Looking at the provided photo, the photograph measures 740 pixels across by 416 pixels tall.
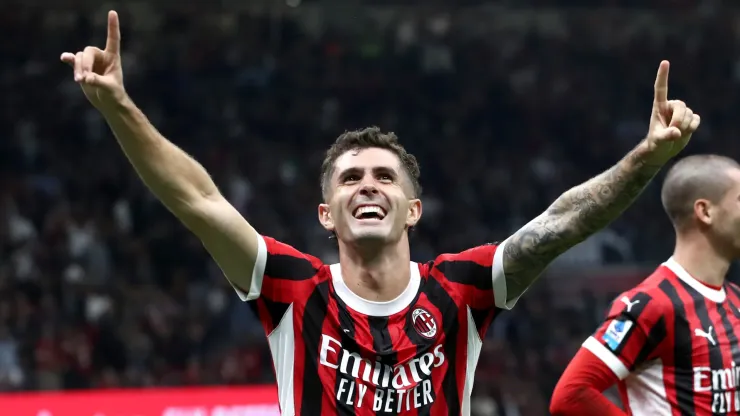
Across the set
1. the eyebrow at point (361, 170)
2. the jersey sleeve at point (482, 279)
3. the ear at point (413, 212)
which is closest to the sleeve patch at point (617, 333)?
the jersey sleeve at point (482, 279)

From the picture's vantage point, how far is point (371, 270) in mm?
3721

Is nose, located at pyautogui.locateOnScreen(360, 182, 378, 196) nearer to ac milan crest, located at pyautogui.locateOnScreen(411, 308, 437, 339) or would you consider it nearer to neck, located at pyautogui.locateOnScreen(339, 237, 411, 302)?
neck, located at pyautogui.locateOnScreen(339, 237, 411, 302)

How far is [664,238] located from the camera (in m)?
12.6

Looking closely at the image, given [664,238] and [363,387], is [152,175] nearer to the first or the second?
[363,387]

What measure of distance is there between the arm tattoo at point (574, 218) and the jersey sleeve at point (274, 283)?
0.65 m

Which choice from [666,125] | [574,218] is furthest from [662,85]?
[574,218]

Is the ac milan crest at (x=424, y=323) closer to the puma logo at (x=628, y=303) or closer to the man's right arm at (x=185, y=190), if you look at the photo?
the man's right arm at (x=185, y=190)

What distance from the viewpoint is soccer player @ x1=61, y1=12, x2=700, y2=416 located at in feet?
11.0

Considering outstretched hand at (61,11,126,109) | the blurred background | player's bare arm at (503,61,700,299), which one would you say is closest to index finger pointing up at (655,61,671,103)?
player's bare arm at (503,61,700,299)

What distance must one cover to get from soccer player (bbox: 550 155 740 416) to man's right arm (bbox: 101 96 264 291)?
4.84ft

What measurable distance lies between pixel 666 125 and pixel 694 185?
1286 millimetres

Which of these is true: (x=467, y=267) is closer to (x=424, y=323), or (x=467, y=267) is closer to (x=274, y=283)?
(x=424, y=323)

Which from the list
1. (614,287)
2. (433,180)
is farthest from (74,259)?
(614,287)

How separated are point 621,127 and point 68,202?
6717 mm
